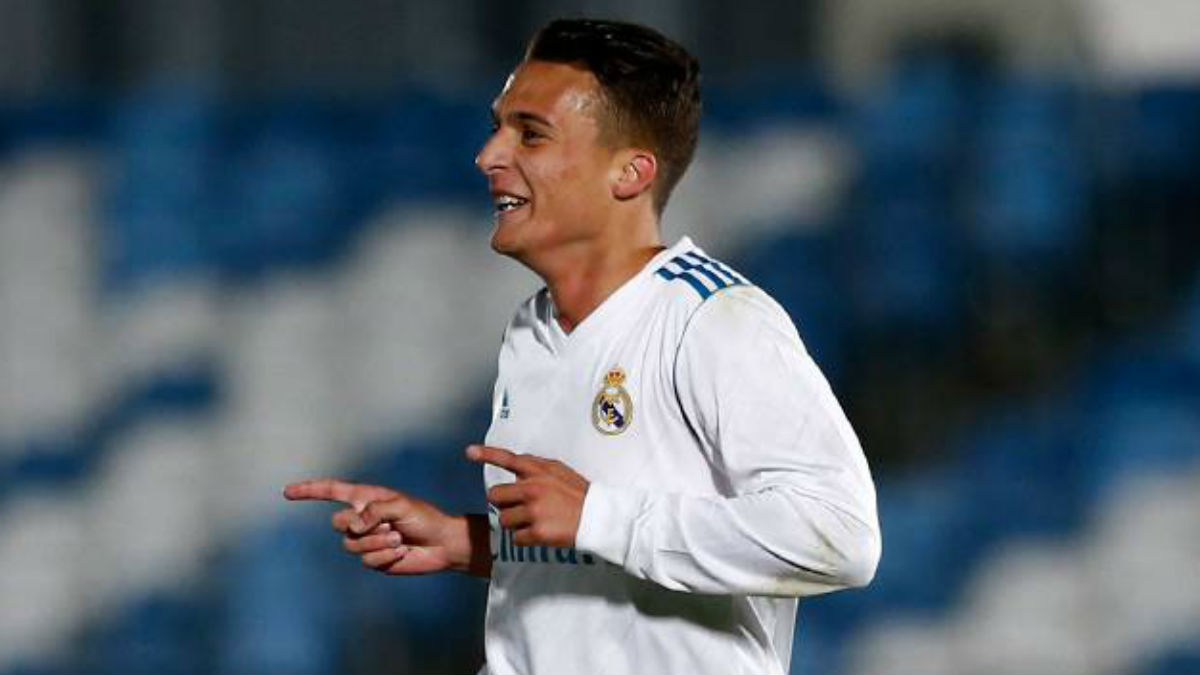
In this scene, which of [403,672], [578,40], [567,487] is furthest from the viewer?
[403,672]

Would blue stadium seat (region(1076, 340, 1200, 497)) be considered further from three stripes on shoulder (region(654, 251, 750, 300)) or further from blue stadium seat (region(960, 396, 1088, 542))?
three stripes on shoulder (region(654, 251, 750, 300))

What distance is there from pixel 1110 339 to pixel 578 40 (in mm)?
2330

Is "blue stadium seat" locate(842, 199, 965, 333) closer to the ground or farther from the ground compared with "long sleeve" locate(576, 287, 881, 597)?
closer to the ground

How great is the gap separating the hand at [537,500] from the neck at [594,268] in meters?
0.29

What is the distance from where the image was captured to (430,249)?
4199mm

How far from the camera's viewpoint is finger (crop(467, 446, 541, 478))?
6.05ft

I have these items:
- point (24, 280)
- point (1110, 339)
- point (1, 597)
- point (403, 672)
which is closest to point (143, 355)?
point (24, 280)

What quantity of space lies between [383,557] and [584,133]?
48 cm

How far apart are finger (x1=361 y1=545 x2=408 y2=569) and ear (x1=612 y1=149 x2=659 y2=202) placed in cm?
43

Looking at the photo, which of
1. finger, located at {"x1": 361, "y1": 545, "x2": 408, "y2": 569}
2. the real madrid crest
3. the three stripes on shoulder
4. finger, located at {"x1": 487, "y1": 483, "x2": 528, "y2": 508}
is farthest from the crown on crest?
finger, located at {"x1": 361, "y1": 545, "x2": 408, "y2": 569}

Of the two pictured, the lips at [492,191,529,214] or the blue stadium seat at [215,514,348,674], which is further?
the blue stadium seat at [215,514,348,674]

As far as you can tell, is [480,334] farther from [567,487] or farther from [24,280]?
[567,487]

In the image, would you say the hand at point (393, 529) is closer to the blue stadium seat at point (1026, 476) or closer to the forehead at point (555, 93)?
the forehead at point (555, 93)

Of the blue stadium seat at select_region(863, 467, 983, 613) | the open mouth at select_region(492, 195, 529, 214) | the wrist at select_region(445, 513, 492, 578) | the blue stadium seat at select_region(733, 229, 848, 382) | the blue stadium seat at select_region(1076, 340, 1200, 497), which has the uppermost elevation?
the open mouth at select_region(492, 195, 529, 214)
